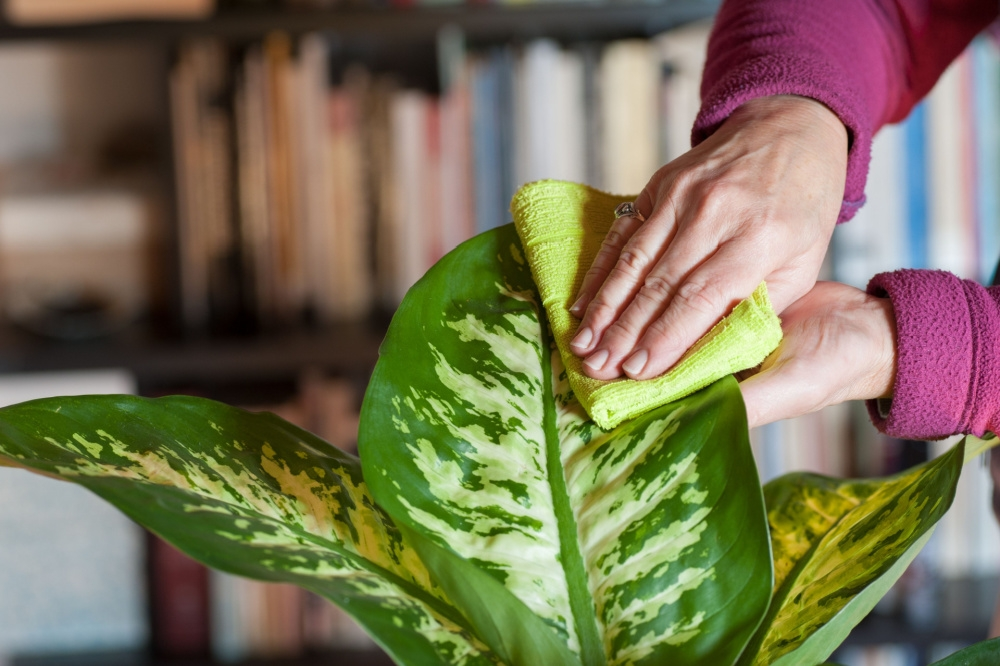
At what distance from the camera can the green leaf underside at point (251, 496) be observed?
0.92 feet

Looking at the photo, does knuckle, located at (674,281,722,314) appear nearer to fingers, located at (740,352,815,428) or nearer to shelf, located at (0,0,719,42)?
fingers, located at (740,352,815,428)

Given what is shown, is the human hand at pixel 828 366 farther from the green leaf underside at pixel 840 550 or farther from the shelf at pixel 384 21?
the shelf at pixel 384 21

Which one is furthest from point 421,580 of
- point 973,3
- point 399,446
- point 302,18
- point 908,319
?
point 302,18

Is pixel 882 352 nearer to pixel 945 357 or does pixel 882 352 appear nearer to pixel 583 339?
pixel 945 357

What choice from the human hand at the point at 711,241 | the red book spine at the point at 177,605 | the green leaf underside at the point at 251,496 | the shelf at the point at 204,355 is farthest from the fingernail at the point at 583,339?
the red book spine at the point at 177,605

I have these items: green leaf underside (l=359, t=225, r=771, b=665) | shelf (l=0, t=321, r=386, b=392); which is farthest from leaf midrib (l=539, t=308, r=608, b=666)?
shelf (l=0, t=321, r=386, b=392)

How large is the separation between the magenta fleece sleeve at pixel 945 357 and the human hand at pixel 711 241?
0.06m

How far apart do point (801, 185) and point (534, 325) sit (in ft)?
0.48

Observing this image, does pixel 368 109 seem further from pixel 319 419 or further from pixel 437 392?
pixel 437 392

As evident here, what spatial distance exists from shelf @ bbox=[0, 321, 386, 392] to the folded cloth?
680mm

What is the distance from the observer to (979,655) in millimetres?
291

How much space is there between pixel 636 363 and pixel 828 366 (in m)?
0.10

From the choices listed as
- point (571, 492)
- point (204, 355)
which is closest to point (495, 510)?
point (571, 492)

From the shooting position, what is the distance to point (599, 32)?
121 cm
